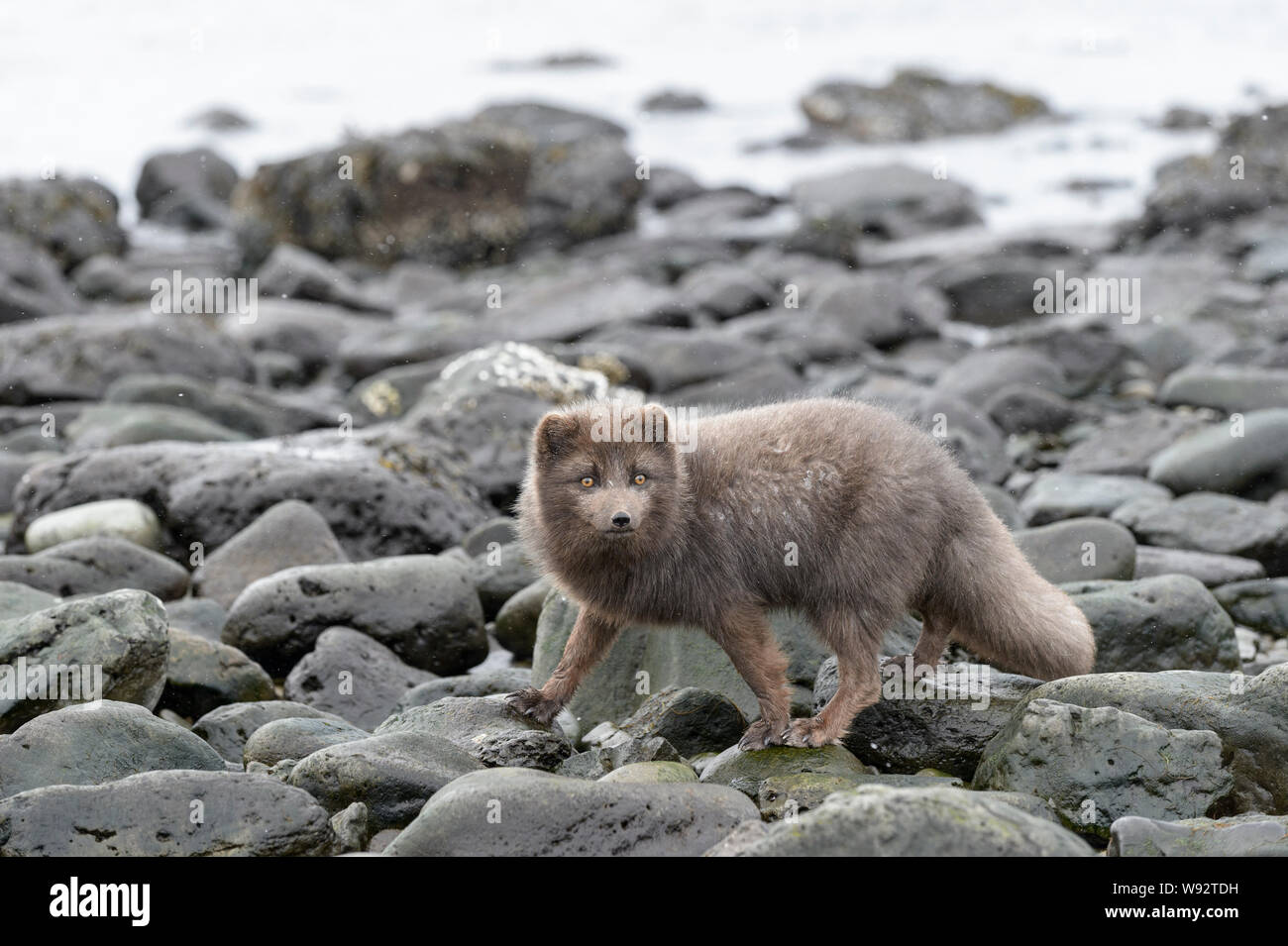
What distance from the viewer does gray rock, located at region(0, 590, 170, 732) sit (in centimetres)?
688

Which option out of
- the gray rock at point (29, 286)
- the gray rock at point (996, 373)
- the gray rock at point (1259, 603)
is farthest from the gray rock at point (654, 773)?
the gray rock at point (29, 286)

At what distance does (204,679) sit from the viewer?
7.93 m

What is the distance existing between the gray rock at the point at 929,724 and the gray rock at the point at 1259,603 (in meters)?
3.27

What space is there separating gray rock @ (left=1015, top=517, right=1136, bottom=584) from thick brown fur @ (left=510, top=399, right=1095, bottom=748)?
235 cm

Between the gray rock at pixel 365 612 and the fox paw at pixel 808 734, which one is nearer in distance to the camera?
the fox paw at pixel 808 734

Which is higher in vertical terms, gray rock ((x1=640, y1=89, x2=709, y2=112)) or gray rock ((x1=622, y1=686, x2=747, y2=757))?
gray rock ((x1=640, y1=89, x2=709, y2=112))

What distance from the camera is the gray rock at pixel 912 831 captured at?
15.3 ft

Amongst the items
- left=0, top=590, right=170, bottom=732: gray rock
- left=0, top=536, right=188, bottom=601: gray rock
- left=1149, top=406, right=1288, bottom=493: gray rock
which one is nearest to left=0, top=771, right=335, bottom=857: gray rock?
left=0, top=590, right=170, bottom=732: gray rock

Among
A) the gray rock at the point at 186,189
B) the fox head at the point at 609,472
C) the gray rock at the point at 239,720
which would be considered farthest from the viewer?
the gray rock at the point at 186,189

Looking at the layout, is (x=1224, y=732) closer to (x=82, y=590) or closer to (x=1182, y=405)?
(x=82, y=590)

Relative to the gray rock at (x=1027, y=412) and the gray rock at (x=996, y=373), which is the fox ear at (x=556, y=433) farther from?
the gray rock at (x=996, y=373)

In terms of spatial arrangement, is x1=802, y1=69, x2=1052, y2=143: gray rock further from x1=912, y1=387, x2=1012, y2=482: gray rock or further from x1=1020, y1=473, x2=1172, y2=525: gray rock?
x1=1020, y1=473, x2=1172, y2=525: gray rock

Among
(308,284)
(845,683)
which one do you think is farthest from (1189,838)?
(308,284)
